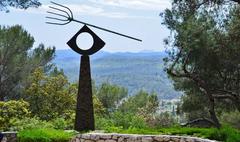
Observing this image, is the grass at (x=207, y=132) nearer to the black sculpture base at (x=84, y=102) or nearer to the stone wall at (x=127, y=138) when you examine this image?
the stone wall at (x=127, y=138)

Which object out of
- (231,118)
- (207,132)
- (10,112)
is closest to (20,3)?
(10,112)

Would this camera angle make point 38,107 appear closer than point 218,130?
No

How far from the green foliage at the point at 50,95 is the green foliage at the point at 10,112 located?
4.95m

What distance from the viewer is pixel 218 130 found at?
1035 centimetres

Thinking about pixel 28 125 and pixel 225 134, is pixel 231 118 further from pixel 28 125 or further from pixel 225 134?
pixel 225 134

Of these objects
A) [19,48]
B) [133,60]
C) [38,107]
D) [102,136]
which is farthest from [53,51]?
[133,60]

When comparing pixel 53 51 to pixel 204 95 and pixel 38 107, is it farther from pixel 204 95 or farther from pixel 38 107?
pixel 204 95

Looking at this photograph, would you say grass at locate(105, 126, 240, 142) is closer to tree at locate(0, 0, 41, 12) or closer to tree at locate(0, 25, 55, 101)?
tree at locate(0, 0, 41, 12)

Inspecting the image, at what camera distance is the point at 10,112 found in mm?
17297

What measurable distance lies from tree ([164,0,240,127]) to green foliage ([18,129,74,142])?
5.26 metres

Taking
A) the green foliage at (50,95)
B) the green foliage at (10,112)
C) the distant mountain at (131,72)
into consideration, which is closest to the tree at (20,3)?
the green foliage at (10,112)

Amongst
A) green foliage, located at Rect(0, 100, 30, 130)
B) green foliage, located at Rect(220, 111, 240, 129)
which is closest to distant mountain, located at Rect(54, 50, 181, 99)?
green foliage, located at Rect(220, 111, 240, 129)

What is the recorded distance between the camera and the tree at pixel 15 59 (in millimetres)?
25922

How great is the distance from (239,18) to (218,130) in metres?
5.54
